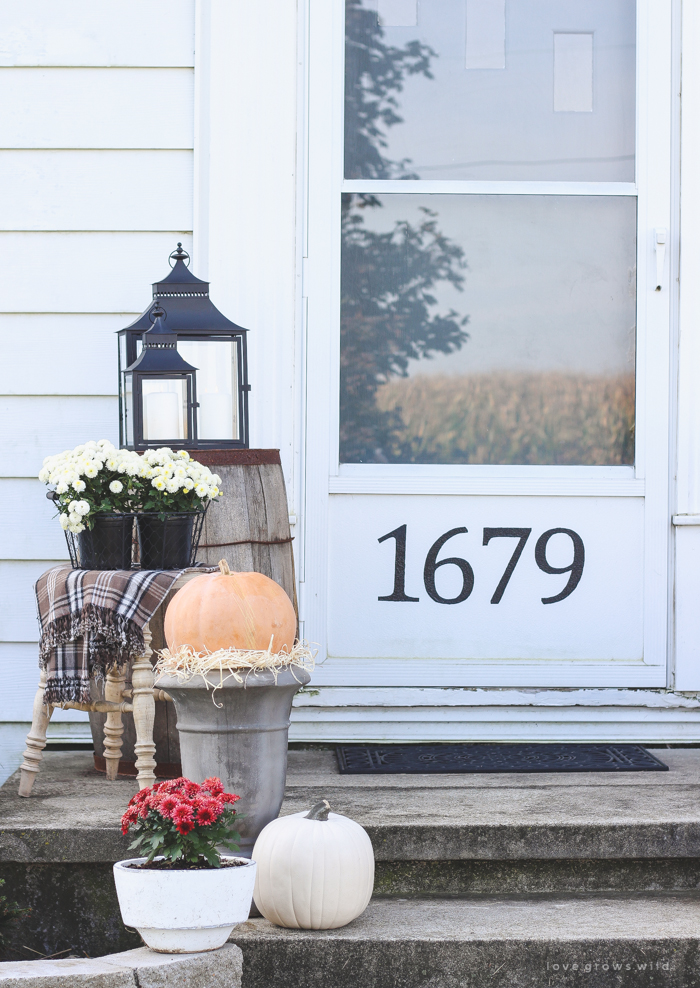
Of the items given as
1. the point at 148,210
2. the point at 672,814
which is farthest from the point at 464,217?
the point at 672,814

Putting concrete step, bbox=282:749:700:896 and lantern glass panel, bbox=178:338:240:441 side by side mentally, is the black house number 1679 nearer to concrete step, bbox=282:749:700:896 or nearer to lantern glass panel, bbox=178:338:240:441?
lantern glass panel, bbox=178:338:240:441

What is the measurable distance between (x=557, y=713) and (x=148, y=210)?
1940mm

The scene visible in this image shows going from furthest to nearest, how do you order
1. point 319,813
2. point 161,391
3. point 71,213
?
point 71,213 < point 161,391 < point 319,813

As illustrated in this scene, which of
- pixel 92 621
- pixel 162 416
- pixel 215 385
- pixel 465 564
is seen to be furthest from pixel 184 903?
pixel 465 564

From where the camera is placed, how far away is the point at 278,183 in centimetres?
318

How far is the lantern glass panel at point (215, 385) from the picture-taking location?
2.77m

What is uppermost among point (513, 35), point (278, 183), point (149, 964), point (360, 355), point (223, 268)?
point (513, 35)

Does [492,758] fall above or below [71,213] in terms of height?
below

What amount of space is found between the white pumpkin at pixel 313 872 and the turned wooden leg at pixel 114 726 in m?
0.71

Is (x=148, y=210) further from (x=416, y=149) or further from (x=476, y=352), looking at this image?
(x=476, y=352)

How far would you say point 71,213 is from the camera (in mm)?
3154

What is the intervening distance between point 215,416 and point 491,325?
3.24 ft

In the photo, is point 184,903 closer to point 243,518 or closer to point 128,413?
point 243,518

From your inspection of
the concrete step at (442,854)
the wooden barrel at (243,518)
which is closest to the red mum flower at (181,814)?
the concrete step at (442,854)
